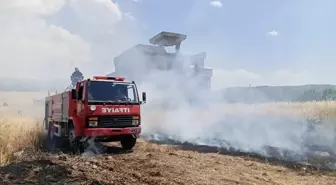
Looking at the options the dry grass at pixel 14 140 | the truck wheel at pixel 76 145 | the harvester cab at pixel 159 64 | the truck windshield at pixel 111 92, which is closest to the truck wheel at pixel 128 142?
the truck windshield at pixel 111 92

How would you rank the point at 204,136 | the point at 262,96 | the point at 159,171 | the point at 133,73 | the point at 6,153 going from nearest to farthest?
the point at 159,171 < the point at 6,153 < the point at 204,136 < the point at 262,96 < the point at 133,73

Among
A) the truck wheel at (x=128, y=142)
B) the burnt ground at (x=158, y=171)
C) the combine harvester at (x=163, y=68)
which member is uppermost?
the combine harvester at (x=163, y=68)

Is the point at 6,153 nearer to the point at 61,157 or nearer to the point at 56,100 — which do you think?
the point at 61,157

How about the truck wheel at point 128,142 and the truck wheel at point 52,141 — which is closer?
the truck wheel at point 128,142

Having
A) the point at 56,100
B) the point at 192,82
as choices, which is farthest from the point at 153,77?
the point at 56,100

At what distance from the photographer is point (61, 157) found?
9.09 metres

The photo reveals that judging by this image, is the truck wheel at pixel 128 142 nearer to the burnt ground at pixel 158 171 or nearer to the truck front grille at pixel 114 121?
the truck front grille at pixel 114 121

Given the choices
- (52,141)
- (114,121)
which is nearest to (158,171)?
(114,121)

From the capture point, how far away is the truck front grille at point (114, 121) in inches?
394

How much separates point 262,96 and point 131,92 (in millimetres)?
12116

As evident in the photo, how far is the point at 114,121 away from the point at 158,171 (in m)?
3.28

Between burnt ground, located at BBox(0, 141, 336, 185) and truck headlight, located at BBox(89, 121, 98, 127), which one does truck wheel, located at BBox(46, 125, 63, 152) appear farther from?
truck headlight, located at BBox(89, 121, 98, 127)

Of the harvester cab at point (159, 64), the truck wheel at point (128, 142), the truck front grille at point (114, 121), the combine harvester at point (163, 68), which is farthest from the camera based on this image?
the harvester cab at point (159, 64)

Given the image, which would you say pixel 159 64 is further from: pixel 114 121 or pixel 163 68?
pixel 114 121
